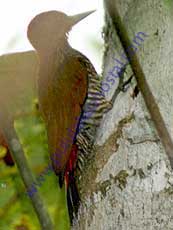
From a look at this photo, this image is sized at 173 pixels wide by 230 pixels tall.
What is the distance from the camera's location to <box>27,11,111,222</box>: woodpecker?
9.45ft

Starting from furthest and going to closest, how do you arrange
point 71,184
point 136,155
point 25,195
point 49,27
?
point 49,27 → point 71,184 → point 25,195 → point 136,155

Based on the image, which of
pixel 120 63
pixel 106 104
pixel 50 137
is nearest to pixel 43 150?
pixel 50 137

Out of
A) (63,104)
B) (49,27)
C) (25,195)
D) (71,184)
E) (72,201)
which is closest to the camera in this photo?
(25,195)

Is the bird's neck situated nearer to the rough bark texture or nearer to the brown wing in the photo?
the brown wing

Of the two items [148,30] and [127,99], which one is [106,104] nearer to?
[127,99]

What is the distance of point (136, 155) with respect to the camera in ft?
7.50

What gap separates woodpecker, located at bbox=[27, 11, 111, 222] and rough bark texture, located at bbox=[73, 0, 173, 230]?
0.52ft

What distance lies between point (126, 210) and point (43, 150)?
2.34ft

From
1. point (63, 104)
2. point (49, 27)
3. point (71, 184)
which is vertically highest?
point (49, 27)

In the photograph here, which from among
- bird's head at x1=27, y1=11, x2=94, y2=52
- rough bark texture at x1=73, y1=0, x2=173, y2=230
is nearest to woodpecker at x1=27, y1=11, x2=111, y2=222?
bird's head at x1=27, y1=11, x2=94, y2=52

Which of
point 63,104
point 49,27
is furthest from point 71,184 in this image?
point 49,27

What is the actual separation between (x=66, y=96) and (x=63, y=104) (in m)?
0.05

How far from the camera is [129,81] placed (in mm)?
2691

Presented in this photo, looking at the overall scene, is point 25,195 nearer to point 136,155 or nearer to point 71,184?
point 71,184
